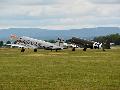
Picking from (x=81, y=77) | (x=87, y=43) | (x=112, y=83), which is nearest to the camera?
(x=112, y=83)

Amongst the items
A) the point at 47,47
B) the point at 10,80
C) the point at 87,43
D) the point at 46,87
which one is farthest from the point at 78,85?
the point at 87,43

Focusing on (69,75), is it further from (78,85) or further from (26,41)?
(26,41)

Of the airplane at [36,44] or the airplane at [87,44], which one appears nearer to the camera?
the airplane at [36,44]

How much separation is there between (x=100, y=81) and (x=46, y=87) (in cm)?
478

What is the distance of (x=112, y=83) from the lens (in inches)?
1216

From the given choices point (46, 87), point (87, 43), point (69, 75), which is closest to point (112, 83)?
point (46, 87)

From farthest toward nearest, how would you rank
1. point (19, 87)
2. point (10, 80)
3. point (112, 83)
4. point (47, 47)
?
point (47, 47) → point (10, 80) → point (112, 83) → point (19, 87)

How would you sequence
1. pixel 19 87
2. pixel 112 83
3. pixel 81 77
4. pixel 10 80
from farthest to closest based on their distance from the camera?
1. pixel 81 77
2. pixel 10 80
3. pixel 112 83
4. pixel 19 87

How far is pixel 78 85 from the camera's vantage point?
29906mm

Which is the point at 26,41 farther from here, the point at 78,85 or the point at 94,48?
the point at 78,85

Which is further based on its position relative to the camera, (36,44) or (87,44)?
(87,44)

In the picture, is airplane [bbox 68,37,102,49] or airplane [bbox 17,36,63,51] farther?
airplane [bbox 68,37,102,49]

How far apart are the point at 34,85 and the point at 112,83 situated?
486 centimetres

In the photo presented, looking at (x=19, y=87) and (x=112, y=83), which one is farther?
(x=112, y=83)
